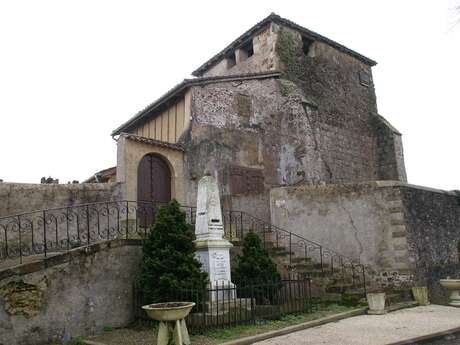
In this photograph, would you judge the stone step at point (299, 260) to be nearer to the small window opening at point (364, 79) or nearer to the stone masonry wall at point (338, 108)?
the stone masonry wall at point (338, 108)

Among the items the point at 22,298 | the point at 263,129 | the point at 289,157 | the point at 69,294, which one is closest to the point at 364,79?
the point at 289,157

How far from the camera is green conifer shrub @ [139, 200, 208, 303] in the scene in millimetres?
8500

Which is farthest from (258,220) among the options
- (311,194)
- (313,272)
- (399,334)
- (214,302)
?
(399,334)

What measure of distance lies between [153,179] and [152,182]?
11cm

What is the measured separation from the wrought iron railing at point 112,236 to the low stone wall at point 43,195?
0.69 ft

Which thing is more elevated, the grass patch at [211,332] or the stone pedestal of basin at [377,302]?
the stone pedestal of basin at [377,302]

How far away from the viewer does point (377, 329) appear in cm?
821

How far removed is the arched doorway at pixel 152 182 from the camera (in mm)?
14375

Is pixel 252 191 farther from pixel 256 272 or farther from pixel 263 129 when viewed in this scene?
pixel 256 272

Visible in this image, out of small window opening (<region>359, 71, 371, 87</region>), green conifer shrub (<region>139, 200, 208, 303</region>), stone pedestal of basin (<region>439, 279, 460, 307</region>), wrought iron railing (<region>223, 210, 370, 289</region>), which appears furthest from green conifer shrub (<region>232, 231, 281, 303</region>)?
small window opening (<region>359, 71, 371, 87</region>)

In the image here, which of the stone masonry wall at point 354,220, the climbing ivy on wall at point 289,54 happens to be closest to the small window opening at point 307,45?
the climbing ivy on wall at point 289,54

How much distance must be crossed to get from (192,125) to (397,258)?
787 cm

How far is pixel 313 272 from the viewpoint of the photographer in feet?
37.4

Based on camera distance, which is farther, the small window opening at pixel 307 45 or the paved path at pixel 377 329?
the small window opening at pixel 307 45
